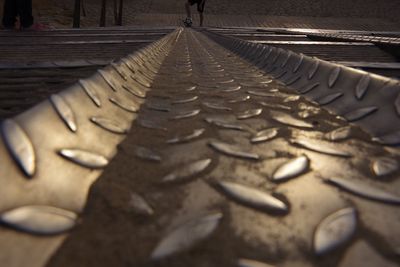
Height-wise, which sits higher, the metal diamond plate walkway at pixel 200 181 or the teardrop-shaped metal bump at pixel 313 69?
the teardrop-shaped metal bump at pixel 313 69

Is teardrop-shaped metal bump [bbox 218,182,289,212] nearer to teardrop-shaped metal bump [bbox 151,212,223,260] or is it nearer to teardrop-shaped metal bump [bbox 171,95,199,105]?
teardrop-shaped metal bump [bbox 151,212,223,260]

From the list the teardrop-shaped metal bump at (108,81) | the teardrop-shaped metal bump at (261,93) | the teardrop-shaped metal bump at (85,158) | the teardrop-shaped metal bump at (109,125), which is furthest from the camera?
the teardrop-shaped metal bump at (261,93)

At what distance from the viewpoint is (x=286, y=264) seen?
0.83 metres

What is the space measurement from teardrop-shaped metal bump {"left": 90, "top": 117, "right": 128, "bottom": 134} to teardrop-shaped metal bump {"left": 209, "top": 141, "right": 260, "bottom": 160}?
1.19 ft

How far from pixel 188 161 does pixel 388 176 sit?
644 mm

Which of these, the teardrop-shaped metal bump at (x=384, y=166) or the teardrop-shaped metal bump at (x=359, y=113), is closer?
the teardrop-shaped metal bump at (x=384, y=166)

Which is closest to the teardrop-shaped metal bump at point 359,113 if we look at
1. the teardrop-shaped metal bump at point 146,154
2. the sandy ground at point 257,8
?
the teardrop-shaped metal bump at point 146,154

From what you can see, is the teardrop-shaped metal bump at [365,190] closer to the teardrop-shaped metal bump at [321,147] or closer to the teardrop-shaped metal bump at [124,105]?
the teardrop-shaped metal bump at [321,147]

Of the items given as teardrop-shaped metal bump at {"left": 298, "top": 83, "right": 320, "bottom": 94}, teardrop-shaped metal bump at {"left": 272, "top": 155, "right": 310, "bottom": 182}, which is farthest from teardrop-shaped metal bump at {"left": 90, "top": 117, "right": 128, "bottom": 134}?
teardrop-shaped metal bump at {"left": 298, "top": 83, "right": 320, "bottom": 94}

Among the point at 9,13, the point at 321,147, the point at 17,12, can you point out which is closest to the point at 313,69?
the point at 321,147

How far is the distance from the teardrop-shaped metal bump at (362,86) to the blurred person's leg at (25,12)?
22.6ft

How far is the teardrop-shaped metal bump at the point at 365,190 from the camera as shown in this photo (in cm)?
107

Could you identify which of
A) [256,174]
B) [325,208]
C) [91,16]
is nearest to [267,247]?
[325,208]

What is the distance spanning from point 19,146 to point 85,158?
20 centimetres
